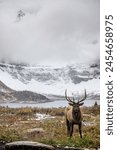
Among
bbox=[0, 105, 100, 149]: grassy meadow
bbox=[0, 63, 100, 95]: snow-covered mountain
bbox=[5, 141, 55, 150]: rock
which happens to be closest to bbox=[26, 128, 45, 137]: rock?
bbox=[0, 105, 100, 149]: grassy meadow

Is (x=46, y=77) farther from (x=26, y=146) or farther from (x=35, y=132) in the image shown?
(x=26, y=146)

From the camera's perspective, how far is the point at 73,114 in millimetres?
4281

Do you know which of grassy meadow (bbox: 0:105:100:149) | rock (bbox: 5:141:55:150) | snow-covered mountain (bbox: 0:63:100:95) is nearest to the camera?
rock (bbox: 5:141:55:150)

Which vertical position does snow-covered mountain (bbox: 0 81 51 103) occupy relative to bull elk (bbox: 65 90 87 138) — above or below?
above

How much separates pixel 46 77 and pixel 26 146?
2.17ft

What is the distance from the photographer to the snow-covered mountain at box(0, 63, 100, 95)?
165 inches

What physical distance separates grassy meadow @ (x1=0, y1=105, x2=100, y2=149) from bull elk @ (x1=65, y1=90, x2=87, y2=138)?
4 cm

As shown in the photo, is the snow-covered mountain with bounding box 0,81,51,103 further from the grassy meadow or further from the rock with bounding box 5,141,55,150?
the rock with bounding box 5,141,55,150

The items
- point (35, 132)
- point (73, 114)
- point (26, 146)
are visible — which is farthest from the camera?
point (73, 114)

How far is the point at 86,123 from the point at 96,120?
0.87ft

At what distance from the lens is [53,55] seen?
13.8 feet

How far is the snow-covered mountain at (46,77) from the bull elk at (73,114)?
0.10m

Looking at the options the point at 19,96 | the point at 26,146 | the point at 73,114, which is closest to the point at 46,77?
the point at 19,96

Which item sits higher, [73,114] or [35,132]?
[73,114]
